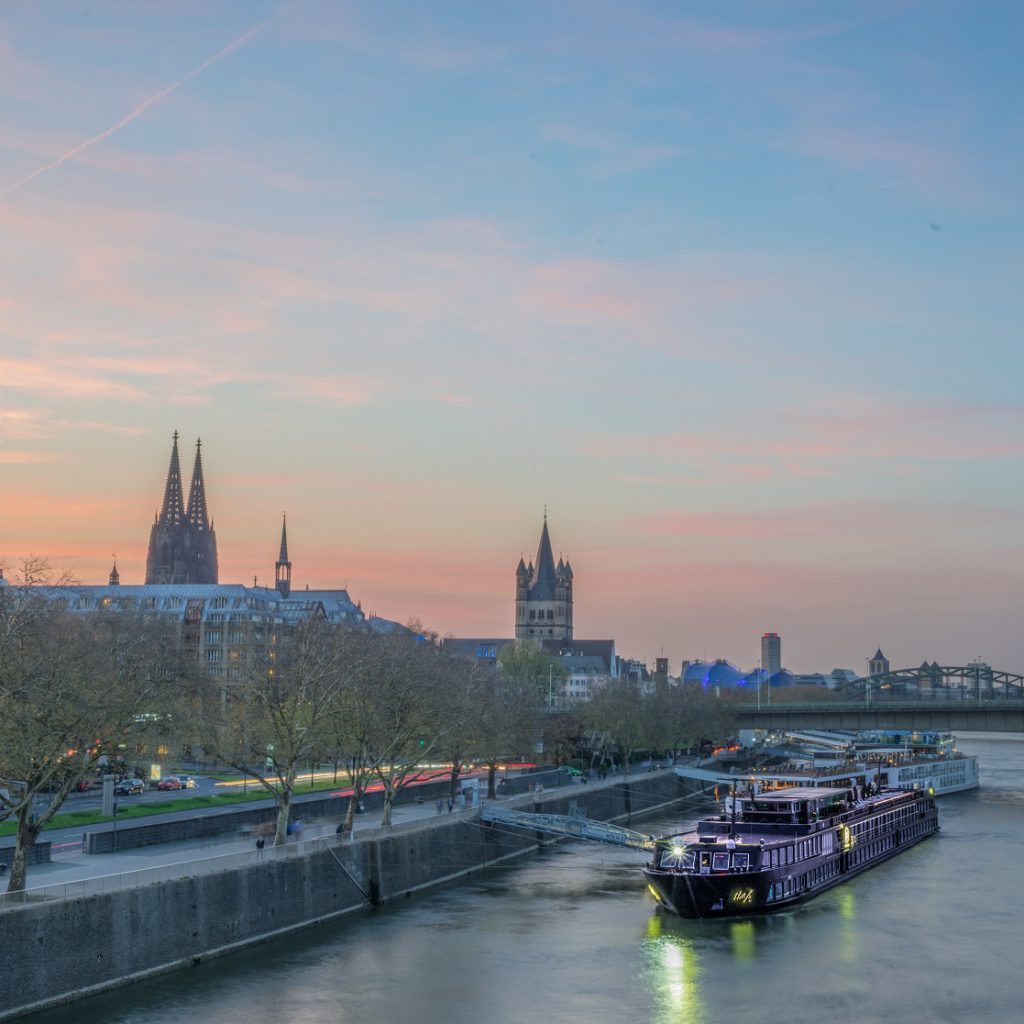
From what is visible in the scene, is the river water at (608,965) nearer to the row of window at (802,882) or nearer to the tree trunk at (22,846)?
the row of window at (802,882)

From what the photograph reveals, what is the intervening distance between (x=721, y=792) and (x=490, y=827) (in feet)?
231

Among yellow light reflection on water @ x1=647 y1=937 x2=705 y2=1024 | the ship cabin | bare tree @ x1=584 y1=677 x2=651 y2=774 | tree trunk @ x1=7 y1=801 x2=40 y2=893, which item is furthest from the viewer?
bare tree @ x1=584 y1=677 x2=651 y2=774

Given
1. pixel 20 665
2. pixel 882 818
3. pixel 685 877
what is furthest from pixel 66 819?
pixel 882 818

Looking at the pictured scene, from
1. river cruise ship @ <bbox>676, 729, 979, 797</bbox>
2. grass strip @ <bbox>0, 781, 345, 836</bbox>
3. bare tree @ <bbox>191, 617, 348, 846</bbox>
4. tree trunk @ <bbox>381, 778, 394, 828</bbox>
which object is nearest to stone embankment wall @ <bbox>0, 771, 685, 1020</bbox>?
tree trunk @ <bbox>381, 778, 394, 828</bbox>

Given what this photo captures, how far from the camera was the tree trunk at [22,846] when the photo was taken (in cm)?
5538

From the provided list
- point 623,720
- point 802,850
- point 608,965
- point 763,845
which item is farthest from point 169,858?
point 623,720

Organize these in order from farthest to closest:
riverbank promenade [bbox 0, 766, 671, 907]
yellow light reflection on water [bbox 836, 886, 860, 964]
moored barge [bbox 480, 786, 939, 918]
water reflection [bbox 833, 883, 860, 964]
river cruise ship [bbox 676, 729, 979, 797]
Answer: river cruise ship [bbox 676, 729, 979, 797] < moored barge [bbox 480, 786, 939, 918] < water reflection [bbox 833, 883, 860, 964] < yellow light reflection on water [bbox 836, 886, 860, 964] < riverbank promenade [bbox 0, 766, 671, 907]

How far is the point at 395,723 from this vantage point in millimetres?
90938

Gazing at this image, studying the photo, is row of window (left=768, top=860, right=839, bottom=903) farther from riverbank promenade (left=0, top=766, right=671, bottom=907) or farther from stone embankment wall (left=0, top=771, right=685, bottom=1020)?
riverbank promenade (left=0, top=766, right=671, bottom=907)

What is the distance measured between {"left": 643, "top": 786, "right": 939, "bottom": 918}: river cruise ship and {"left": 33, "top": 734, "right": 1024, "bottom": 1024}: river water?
133 centimetres

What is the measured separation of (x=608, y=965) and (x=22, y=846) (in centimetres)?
2639

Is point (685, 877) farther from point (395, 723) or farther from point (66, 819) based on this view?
point (66, 819)

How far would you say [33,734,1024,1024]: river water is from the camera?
54594mm

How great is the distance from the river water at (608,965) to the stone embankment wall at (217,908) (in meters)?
1.01
